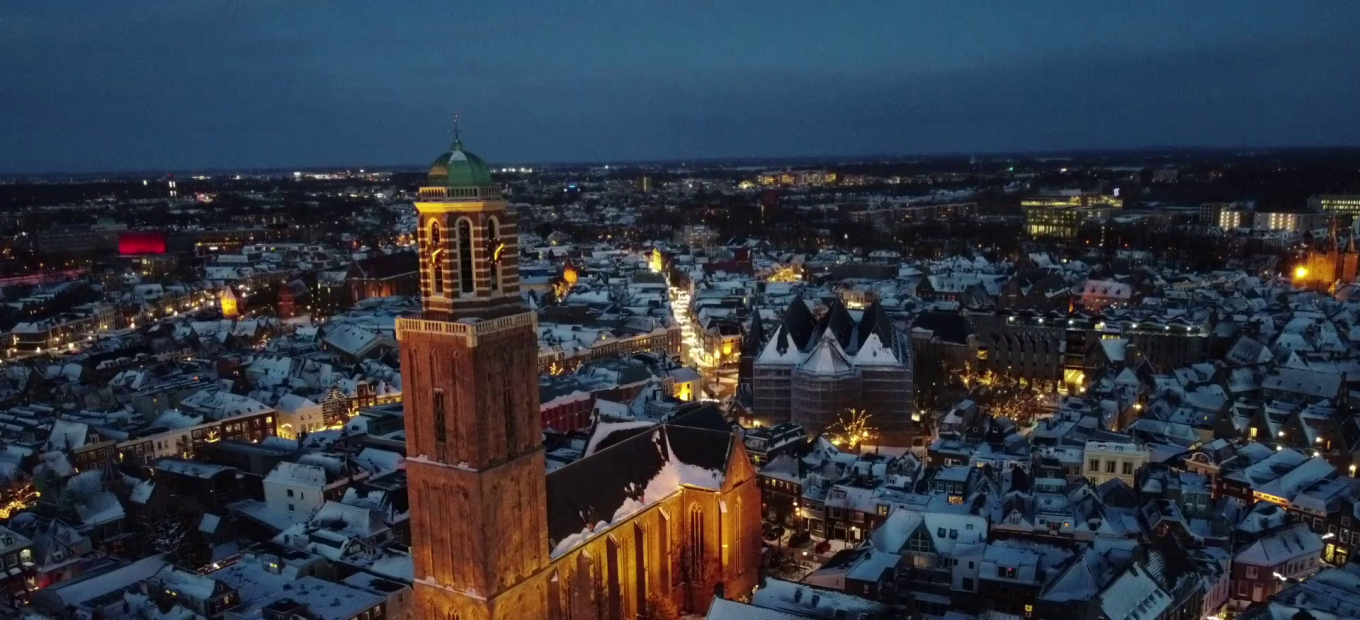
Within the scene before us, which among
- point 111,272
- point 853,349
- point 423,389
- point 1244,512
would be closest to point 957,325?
point 853,349

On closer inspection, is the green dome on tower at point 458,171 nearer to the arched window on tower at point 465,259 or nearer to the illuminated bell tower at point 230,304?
the arched window on tower at point 465,259

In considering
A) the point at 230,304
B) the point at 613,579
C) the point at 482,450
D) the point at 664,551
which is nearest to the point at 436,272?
the point at 482,450

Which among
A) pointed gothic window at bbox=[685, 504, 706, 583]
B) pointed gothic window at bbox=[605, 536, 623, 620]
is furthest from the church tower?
pointed gothic window at bbox=[685, 504, 706, 583]

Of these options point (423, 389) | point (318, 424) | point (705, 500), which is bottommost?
point (318, 424)

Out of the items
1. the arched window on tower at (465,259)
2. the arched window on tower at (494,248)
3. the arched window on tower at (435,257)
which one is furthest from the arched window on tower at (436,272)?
the arched window on tower at (494,248)

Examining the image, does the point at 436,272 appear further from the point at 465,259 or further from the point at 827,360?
the point at 827,360

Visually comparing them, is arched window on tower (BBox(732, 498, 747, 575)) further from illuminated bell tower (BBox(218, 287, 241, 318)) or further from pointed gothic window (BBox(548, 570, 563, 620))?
illuminated bell tower (BBox(218, 287, 241, 318))

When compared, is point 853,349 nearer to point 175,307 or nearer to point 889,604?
point 889,604
